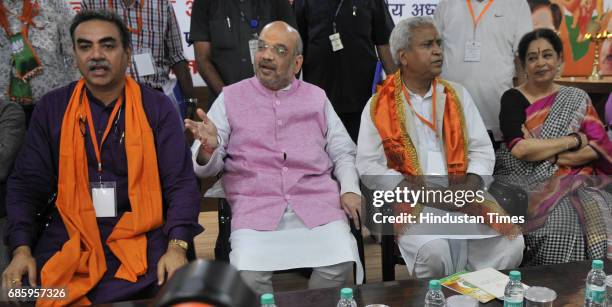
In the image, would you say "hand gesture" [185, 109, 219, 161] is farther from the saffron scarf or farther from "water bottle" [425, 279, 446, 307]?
"water bottle" [425, 279, 446, 307]

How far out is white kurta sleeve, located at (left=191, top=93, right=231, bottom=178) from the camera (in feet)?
7.91

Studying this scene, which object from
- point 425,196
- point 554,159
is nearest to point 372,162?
point 425,196

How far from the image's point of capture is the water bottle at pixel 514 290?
159 centimetres

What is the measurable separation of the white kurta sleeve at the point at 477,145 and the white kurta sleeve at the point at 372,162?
0.39 m

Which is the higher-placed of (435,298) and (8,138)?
(8,138)

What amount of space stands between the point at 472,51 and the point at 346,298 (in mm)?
2300

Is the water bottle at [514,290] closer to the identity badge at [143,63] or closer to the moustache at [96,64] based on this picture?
the moustache at [96,64]

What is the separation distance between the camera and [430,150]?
274 cm

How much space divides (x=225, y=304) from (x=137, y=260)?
177 cm

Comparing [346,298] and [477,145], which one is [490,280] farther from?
[477,145]

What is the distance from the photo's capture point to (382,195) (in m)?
2.59

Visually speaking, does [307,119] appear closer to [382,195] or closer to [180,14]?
[382,195]

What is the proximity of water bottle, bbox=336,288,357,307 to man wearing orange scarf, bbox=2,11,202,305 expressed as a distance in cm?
73

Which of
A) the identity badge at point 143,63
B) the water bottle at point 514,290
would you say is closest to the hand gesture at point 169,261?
the water bottle at point 514,290
